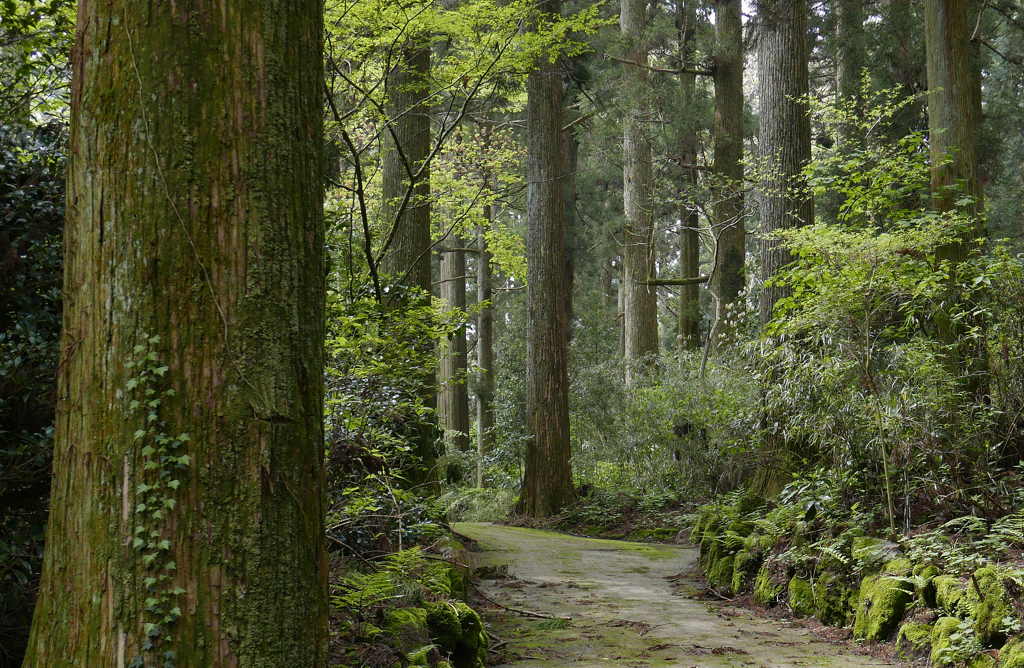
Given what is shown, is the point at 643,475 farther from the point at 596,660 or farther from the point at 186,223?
the point at 186,223

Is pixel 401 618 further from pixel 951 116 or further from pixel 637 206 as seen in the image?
pixel 637 206

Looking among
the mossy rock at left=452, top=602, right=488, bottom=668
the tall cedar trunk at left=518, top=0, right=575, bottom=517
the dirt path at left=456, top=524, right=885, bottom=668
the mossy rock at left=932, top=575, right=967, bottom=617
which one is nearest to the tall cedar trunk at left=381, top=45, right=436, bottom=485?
the dirt path at left=456, top=524, right=885, bottom=668

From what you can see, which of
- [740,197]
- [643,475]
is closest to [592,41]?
[740,197]

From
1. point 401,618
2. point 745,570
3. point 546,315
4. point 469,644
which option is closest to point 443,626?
point 469,644

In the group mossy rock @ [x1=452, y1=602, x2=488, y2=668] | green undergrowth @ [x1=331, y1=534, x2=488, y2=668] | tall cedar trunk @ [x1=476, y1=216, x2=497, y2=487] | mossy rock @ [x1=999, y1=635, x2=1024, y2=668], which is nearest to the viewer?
green undergrowth @ [x1=331, y1=534, x2=488, y2=668]

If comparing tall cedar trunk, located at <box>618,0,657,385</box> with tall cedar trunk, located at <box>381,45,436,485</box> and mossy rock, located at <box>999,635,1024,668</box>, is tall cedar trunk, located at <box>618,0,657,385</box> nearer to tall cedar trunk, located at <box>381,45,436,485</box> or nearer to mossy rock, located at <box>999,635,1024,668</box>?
tall cedar trunk, located at <box>381,45,436,485</box>

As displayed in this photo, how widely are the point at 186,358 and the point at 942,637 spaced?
457cm

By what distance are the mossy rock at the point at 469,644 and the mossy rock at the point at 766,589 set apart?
3.01 metres

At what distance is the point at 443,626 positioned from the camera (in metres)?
4.39

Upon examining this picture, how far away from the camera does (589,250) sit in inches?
860

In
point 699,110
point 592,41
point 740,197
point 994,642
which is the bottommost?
point 994,642

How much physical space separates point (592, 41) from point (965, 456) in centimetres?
1232

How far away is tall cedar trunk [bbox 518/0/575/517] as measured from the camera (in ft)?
40.0

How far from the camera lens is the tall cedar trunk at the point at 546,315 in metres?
12.2
